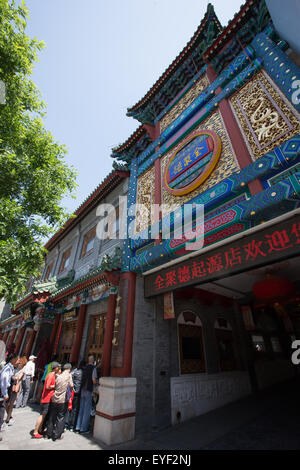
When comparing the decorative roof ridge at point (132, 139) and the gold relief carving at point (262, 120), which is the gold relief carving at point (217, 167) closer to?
the gold relief carving at point (262, 120)

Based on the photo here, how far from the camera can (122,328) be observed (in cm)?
543

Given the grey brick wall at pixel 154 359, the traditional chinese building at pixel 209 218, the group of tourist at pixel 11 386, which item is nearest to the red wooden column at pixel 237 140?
the traditional chinese building at pixel 209 218

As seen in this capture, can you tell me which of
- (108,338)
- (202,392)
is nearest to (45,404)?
(108,338)

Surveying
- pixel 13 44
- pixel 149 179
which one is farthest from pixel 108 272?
pixel 13 44

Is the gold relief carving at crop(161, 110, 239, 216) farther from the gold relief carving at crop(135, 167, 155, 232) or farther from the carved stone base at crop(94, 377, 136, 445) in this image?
the carved stone base at crop(94, 377, 136, 445)


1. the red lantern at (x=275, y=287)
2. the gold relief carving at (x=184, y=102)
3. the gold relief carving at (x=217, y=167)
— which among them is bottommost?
the red lantern at (x=275, y=287)

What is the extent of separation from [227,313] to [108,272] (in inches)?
207

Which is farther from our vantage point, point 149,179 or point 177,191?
point 149,179

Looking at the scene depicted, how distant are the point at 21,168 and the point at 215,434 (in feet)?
27.4

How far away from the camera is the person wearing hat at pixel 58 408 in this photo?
15.6 feet

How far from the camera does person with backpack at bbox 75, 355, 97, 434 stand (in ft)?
17.3

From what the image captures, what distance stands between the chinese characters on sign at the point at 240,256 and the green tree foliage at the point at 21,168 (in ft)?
13.0

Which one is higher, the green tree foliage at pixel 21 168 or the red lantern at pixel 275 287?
the green tree foliage at pixel 21 168

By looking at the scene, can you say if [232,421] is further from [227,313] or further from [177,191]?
[177,191]
